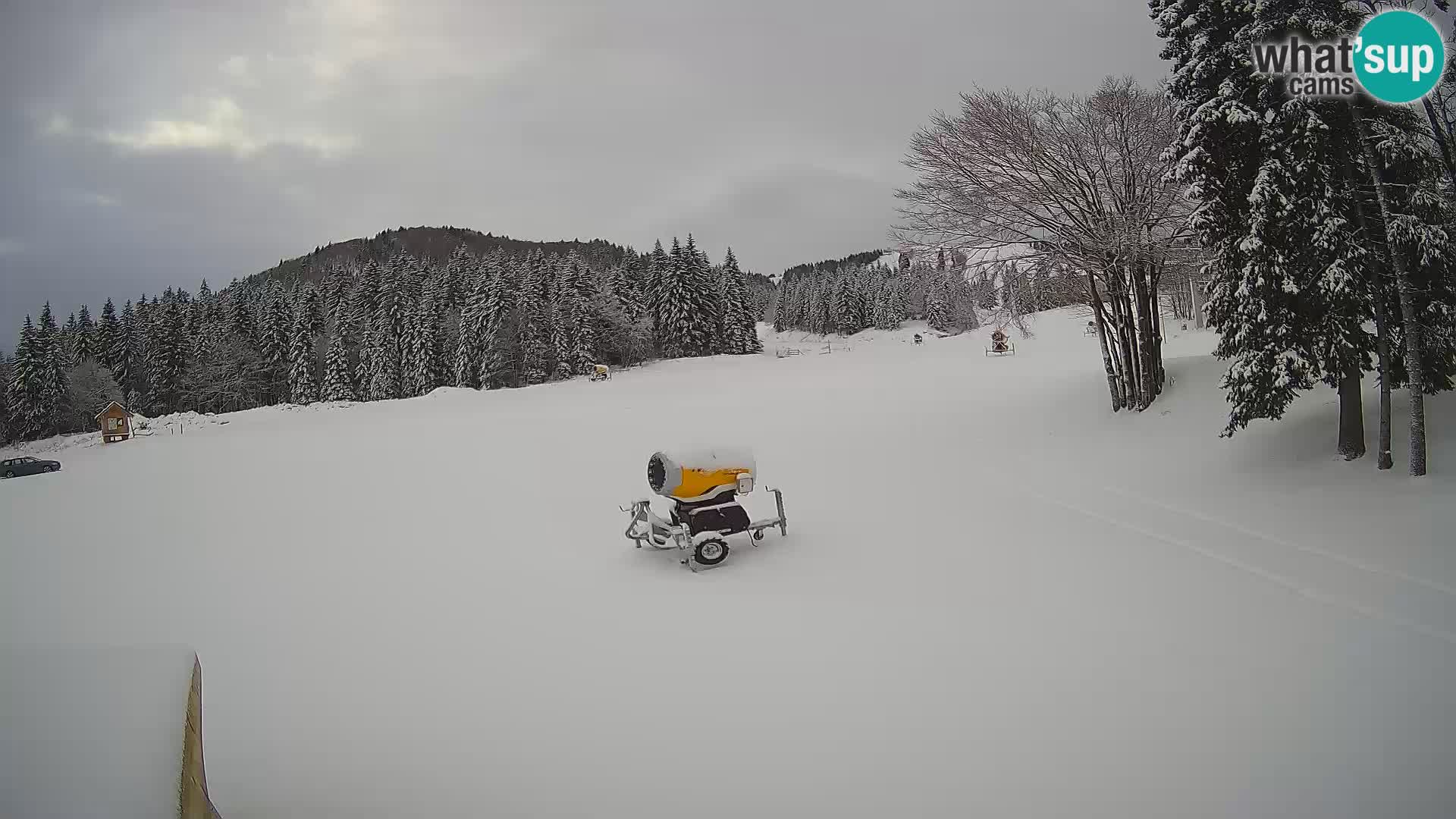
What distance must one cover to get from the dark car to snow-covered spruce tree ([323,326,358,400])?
30.6 m

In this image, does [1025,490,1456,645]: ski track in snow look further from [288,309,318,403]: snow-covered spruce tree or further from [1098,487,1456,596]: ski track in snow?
[288,309,318,403]: snow-covered spruce tree

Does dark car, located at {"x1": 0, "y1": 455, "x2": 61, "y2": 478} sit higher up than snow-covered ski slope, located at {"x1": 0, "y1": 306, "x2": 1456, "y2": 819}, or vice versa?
dark car, located at {"x1": 0, "y1": 455, "x2": 61, "y2": 478}

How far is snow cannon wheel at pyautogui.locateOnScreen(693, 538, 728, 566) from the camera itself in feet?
24.8

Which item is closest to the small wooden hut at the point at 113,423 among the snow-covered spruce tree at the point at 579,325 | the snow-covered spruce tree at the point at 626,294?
the snow-covered spruce tree at the point at 579,325

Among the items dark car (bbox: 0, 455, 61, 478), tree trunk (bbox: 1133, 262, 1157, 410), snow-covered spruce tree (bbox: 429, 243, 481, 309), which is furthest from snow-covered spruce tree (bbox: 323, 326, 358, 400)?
tree trunk (bbox: 1133, 262, 1157, 410)

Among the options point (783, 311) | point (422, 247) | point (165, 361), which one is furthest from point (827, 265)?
point (165, 361)

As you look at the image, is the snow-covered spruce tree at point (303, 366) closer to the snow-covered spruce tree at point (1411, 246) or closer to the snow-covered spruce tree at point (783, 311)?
the snow-covered spruce tree at point (1411, 246)

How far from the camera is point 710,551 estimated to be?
759 centimetres

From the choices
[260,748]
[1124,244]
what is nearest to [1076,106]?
[1124,244]

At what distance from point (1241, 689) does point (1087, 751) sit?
1.46 metres

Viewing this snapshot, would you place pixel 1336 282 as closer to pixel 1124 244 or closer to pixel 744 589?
pixel 1124 244

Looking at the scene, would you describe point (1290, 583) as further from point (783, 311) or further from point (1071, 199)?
point (783, 311)

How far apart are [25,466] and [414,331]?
101ft

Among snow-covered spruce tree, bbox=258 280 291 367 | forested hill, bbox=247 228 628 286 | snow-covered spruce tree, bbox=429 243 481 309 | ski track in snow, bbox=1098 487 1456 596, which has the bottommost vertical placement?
ski track in snow, bbox=1098 487 1456 596
